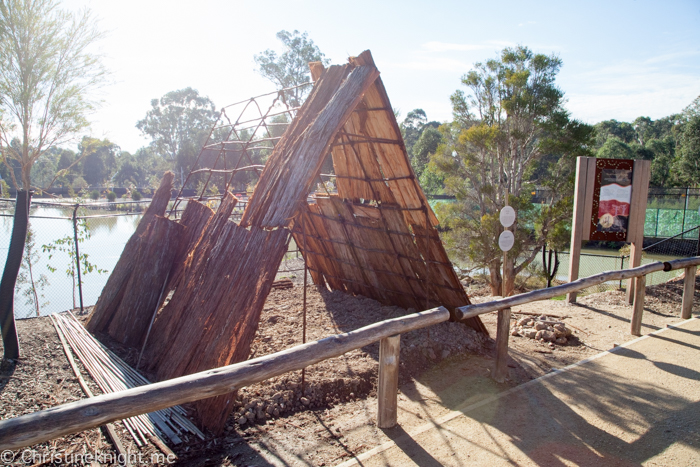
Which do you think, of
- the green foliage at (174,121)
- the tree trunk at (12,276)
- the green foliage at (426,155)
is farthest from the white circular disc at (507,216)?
the green foliage at (174,121)

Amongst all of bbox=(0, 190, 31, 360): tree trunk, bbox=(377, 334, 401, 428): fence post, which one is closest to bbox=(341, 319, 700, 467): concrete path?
bbox=(377, 334, 401, 428): fence post

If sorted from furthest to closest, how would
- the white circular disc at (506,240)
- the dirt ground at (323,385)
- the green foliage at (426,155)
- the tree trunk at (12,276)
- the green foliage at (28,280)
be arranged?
the green foliage at (426,155) < the green foliage at (28,280) < the white circular disc at (506,240) < the tree trunk at (12,276) < the dirt ground at (323,385)

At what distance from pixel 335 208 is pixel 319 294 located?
1.98 metres

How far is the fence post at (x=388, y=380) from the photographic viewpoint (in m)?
3.27

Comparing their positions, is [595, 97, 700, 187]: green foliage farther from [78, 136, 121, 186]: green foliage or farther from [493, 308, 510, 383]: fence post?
[78, 136, 121, 186]: green foliage

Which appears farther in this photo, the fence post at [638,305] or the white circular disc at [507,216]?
the white circular disc at [507,216]

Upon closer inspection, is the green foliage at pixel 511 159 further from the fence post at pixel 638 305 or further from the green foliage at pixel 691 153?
the green foliage at pixel 691 153

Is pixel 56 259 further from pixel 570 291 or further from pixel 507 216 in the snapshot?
pixel 570 291

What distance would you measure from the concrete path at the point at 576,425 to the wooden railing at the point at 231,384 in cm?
42

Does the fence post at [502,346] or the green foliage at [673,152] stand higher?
the green foliage at [673,152]

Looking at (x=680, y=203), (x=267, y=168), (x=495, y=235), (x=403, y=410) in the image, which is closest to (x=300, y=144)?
(x=267, y=168)

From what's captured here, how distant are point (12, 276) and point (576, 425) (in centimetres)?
555

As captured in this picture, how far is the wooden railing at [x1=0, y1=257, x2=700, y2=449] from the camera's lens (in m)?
1.96

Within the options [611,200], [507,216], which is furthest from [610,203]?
[507,216]
